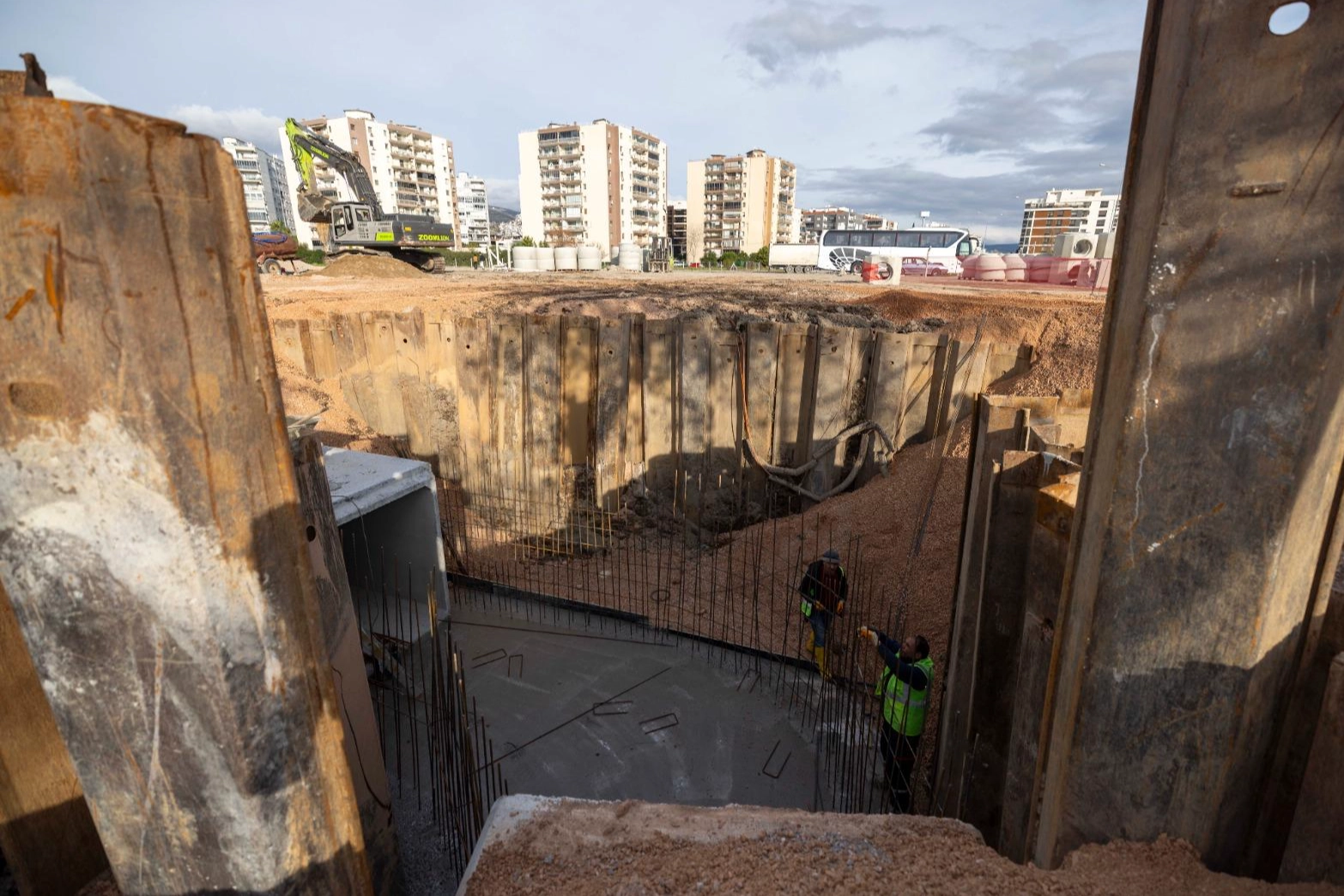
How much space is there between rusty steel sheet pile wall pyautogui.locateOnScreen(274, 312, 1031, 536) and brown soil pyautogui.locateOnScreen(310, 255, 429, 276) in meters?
14.0

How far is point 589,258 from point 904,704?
106 ft

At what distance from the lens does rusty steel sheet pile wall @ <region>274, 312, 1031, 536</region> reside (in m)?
9.07

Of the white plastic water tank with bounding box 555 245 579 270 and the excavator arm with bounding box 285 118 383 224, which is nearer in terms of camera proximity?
the excavator arm with bounding box 285 118 383 224

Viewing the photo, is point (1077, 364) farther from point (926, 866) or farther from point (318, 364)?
point (318, 364)

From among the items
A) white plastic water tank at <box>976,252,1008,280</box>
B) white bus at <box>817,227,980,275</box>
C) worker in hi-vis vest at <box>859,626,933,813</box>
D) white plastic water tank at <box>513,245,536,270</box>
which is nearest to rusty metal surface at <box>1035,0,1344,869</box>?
worker in hi-vis vest at <box>859,626,933,813</box>

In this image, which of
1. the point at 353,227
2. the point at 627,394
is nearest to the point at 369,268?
the point at 353,227

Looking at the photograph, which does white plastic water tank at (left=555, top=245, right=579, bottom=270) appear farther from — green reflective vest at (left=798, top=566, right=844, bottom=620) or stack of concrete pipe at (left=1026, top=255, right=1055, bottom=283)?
green reflective vest at (left=798, top=566, right=844, bottom=620)

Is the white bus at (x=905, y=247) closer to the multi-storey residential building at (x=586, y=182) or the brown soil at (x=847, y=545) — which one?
the brown soil at (x=847, y=545)

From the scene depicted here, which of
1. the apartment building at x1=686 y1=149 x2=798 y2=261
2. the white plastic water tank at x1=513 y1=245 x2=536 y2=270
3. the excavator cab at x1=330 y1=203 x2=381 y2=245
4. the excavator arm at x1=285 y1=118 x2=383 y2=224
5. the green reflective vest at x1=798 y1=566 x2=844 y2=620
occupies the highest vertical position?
the apartment building at x1=686 y1=149 x2=798 y2=261

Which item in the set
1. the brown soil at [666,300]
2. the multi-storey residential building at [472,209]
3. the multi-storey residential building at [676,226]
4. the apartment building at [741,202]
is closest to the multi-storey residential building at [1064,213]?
the apartment building at [741,202]

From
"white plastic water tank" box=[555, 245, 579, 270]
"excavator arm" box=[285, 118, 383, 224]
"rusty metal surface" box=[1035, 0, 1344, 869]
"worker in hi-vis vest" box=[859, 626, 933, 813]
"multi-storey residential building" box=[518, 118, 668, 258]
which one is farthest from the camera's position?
"multi-storey residential building" box=[518, 118, 668, 258]

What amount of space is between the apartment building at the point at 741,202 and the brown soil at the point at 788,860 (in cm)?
7365

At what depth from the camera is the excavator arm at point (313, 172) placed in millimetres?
21062

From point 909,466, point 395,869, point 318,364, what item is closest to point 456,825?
point 395,869
